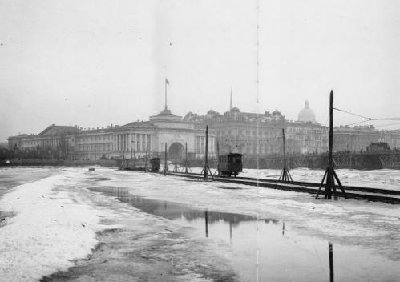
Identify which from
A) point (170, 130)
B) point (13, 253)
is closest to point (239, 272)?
point (13, 253)

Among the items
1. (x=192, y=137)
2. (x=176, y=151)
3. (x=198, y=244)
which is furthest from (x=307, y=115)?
(x=198, y=244)

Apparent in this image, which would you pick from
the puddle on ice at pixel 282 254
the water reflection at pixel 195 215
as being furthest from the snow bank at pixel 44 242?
the puddle on ice at pixel 282 254

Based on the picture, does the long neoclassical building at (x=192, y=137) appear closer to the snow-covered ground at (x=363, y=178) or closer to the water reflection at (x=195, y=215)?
the snow-covered ground at (x=363, y=178)

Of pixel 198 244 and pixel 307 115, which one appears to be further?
pixel 307 115

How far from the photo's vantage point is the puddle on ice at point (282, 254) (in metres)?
7.78

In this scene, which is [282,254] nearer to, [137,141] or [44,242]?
[44,242]

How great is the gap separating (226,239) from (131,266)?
131 inches

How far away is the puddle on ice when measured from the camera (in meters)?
7.78

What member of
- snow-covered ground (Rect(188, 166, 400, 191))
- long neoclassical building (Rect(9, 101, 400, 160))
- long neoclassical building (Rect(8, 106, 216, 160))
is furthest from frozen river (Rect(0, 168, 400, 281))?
long neoclassical building (Rect(8, 106, 216, 160))

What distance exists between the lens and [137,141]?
131125 millimetres

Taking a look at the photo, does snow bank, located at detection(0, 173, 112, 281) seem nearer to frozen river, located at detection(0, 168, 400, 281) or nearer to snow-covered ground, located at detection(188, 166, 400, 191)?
frozen river, located at detection(0, 168, 400, 281)

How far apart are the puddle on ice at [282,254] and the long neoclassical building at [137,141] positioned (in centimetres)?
10974

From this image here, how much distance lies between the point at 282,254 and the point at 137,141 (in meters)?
→ 123

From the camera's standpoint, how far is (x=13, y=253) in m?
8.58
